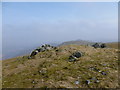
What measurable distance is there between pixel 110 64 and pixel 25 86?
16268 millimetres

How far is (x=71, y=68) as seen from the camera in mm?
25953

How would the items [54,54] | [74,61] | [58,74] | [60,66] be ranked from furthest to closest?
1. [54,54]
2. [74,61]
3. [60,66]
4. [58,74]

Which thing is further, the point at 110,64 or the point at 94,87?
the point at 110,64

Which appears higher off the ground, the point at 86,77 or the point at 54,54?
the point at 54,54

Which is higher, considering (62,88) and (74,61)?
(74,61)

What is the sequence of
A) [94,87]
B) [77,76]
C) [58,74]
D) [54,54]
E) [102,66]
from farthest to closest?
[54,54], [102,66], [58,74], [77,76], [94,87]

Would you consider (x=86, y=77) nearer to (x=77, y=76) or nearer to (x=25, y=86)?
(x=77, y=76)

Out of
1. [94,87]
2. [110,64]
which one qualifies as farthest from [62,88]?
[110,64]

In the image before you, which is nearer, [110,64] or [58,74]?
[58,74]

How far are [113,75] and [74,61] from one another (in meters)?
10.8

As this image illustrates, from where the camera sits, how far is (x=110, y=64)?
25.6 m

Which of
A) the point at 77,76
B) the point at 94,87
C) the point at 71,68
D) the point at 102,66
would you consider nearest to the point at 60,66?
the point at 71,68

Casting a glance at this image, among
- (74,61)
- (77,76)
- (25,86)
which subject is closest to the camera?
(25,86)

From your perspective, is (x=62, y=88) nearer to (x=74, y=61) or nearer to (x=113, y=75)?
(x=113, y=75)
